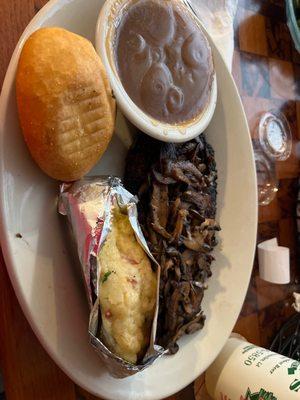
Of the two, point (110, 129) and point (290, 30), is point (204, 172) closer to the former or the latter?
point (110, 129)

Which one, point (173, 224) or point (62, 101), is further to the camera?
point (173, 224)

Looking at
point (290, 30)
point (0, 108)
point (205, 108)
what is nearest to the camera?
point (0, 108)

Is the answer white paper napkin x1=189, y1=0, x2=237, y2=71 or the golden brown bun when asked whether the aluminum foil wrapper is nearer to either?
the golden brown bun

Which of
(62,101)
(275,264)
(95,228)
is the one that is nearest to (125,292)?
(95,228)

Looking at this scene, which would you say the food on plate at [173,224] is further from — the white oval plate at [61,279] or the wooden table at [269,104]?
the wooden table at [269,104]

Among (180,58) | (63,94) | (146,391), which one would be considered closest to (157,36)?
(180,58)

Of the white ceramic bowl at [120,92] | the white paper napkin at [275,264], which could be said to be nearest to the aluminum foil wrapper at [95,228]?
the white ceramic bowl at [120,92]

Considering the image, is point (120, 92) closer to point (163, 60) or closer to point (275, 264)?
point (163, 60)
